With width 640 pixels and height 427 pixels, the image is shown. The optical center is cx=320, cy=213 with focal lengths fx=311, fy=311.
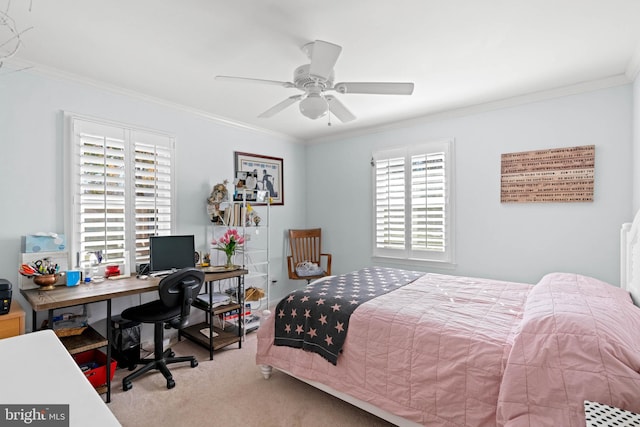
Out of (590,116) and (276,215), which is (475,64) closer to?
(590,116)

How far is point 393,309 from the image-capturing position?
204 centimetres

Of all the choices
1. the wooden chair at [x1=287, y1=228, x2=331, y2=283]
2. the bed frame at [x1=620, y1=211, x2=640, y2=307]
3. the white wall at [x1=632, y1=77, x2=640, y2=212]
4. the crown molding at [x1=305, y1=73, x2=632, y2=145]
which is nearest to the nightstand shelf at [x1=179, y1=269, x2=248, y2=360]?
the wooden chair at [x1=287, y1=228, x2=331, y2=283]

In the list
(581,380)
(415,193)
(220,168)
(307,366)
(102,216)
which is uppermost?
(220,168)

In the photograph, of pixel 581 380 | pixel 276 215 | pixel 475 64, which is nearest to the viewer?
pixel 581 380

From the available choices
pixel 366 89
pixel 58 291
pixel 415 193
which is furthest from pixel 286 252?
pixel 366 89

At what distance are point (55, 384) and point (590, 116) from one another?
3.99m

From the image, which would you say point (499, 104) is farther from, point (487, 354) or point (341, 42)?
point (487, 354)

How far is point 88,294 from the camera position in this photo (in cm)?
224

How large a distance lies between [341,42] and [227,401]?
2.69 meters

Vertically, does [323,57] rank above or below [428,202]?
above

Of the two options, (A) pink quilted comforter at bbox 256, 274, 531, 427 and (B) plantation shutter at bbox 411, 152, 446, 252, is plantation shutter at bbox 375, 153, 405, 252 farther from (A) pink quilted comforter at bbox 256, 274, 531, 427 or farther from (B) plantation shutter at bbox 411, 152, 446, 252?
(A) pink quilted comforter at bbox 256, 274, 531, 427

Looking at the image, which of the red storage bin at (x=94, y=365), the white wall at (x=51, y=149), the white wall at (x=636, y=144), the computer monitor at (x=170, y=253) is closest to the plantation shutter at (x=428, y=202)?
the white wall at (x=636, y=144)

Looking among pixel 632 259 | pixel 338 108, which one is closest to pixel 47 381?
pixel 338 108

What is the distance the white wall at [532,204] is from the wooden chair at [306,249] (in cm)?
74
